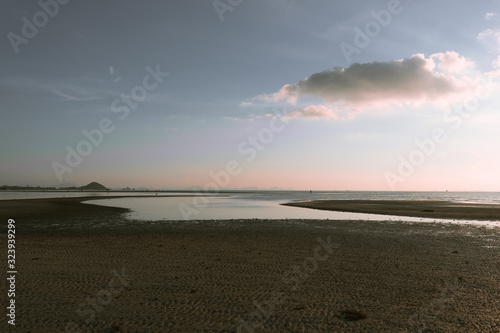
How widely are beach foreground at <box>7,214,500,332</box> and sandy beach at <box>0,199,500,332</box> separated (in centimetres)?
4

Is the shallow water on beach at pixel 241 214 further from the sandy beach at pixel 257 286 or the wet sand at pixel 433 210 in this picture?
the sandy beach at pixel 257 286

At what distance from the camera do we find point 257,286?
10344mm

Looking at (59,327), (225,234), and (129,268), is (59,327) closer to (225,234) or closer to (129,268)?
(129,268)

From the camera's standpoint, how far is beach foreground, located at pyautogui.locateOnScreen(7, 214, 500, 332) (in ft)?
25.1

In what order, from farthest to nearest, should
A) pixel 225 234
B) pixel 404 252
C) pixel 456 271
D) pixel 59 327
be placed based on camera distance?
pixel 225 234
pixel 404 252
pixel 456 271
pixel 59 327

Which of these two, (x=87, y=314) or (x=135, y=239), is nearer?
(x=87, y=314)

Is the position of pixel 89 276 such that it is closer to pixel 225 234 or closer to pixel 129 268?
pixel 129 268

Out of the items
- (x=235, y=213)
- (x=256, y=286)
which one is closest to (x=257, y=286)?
(x=256, y=286)

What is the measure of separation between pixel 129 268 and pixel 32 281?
320cm

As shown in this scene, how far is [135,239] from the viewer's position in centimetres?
2006

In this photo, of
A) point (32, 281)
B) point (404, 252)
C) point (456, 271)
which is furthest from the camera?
point (404, 252)

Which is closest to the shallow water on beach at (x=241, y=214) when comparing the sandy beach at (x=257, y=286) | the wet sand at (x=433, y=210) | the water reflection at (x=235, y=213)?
the water reflection at (x=235, y=213)

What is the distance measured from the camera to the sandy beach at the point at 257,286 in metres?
7.65

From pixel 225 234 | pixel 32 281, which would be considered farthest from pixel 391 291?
pixel 225 234
